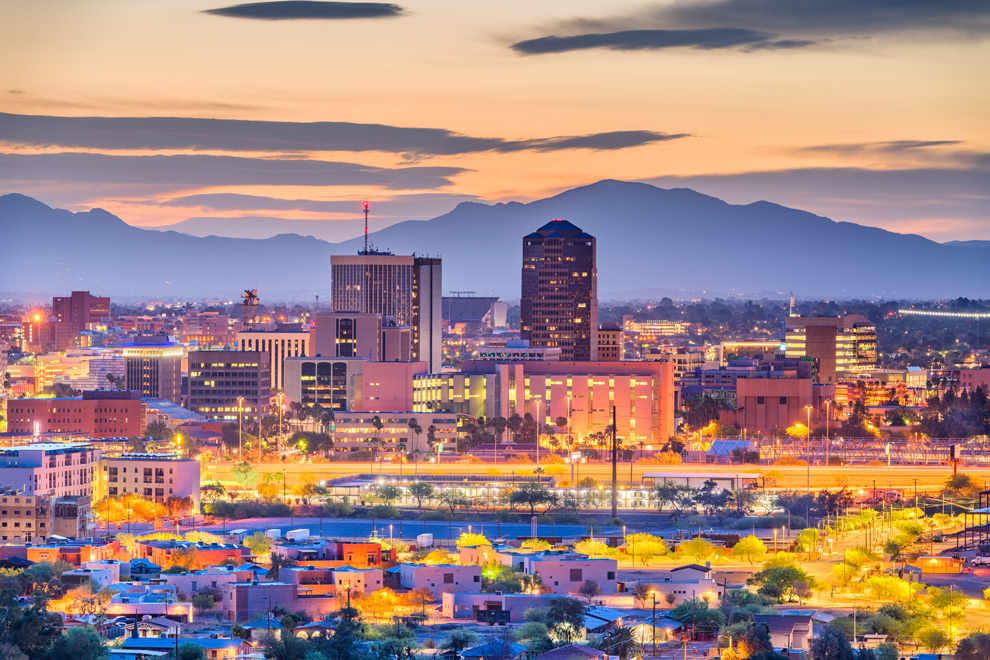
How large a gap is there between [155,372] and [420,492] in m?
51.9

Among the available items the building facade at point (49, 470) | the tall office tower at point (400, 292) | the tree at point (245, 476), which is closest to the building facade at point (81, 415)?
the tree at point (245, 476)

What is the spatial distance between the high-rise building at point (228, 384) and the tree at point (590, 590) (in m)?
58.3

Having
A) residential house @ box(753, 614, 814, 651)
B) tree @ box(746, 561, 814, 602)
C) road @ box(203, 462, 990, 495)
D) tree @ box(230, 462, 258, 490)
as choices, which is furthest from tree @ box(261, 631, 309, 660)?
road @ box(203, 462, 990, 495)

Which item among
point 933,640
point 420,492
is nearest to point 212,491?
point 420,492

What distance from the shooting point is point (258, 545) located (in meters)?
47.0

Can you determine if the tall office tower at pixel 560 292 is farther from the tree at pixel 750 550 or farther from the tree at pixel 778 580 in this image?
the tree at pixel 778 580

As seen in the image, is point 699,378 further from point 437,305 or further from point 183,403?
point 183,403

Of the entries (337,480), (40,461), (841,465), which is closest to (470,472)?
(337,480)

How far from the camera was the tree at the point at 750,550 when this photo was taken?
48188mm

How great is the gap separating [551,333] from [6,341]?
6005cm

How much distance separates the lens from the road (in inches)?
2662

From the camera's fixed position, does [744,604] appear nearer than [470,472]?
Yes

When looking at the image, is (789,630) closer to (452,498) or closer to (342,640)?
(342,640)

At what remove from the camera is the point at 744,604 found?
130 ft
